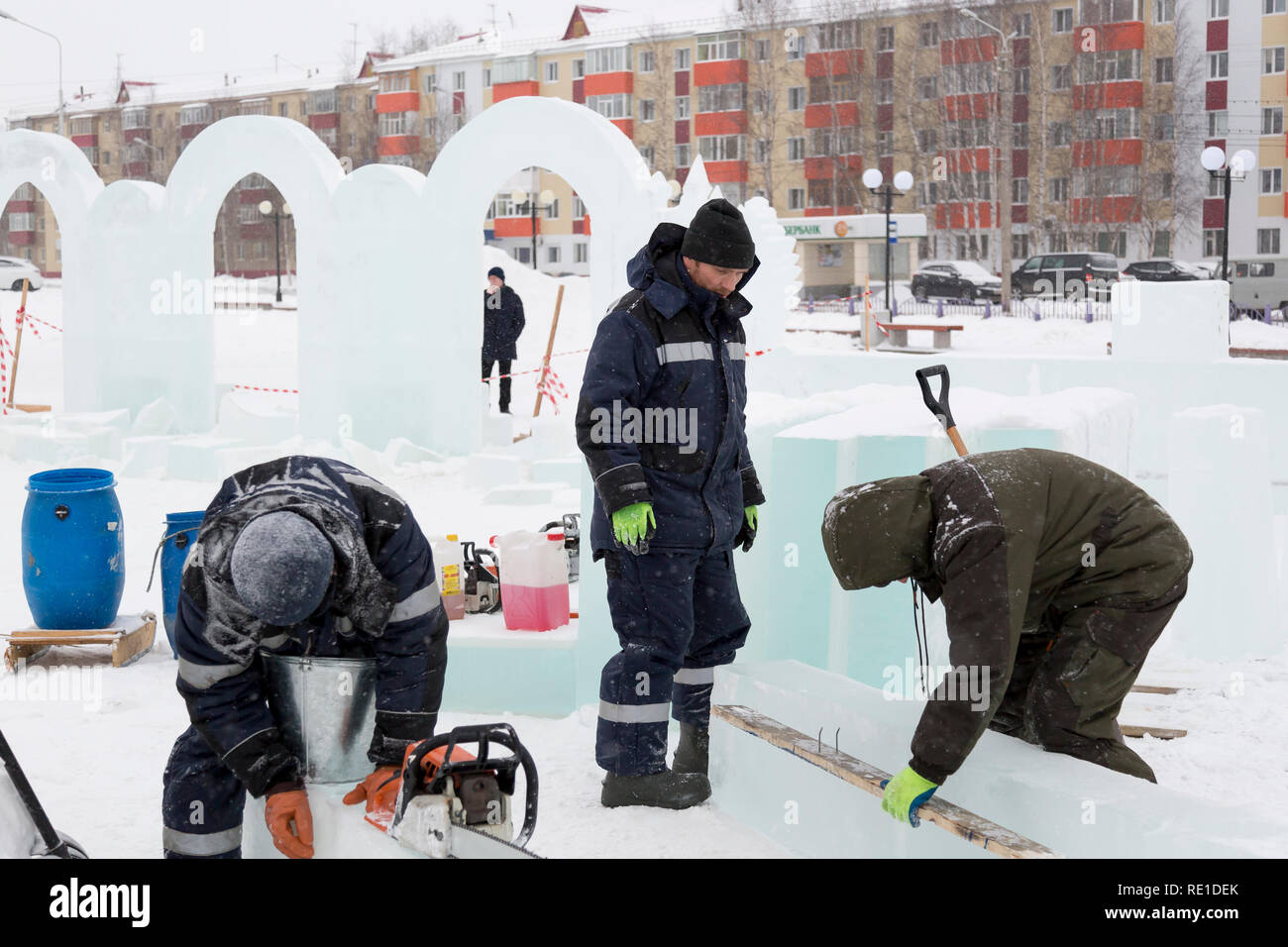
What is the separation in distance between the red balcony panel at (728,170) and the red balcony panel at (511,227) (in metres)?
8.07

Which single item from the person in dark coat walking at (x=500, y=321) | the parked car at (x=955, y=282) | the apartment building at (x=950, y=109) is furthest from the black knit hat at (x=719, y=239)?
the apartment building at (x=950, y=109)

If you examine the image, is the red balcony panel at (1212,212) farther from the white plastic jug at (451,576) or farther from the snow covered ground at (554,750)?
the white plastic jug at (451,576)

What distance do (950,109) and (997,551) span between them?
39.6m

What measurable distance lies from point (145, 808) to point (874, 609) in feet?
8.14

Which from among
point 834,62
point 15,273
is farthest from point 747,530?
point 834,62

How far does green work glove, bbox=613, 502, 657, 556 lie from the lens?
373 centimetres

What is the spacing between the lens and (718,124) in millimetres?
45688

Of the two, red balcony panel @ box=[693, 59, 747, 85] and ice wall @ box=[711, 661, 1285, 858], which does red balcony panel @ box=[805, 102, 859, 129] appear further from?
ice wall @ box=[711, 661, 1285, 858]

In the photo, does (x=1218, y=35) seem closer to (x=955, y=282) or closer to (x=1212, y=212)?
(x=1212, y=212)

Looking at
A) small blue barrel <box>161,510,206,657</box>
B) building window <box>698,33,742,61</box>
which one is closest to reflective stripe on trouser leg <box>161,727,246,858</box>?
small blue barrel <box>161,510,206,657</box>

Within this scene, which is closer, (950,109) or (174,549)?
(174,549)

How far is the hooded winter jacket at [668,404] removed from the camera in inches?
151
